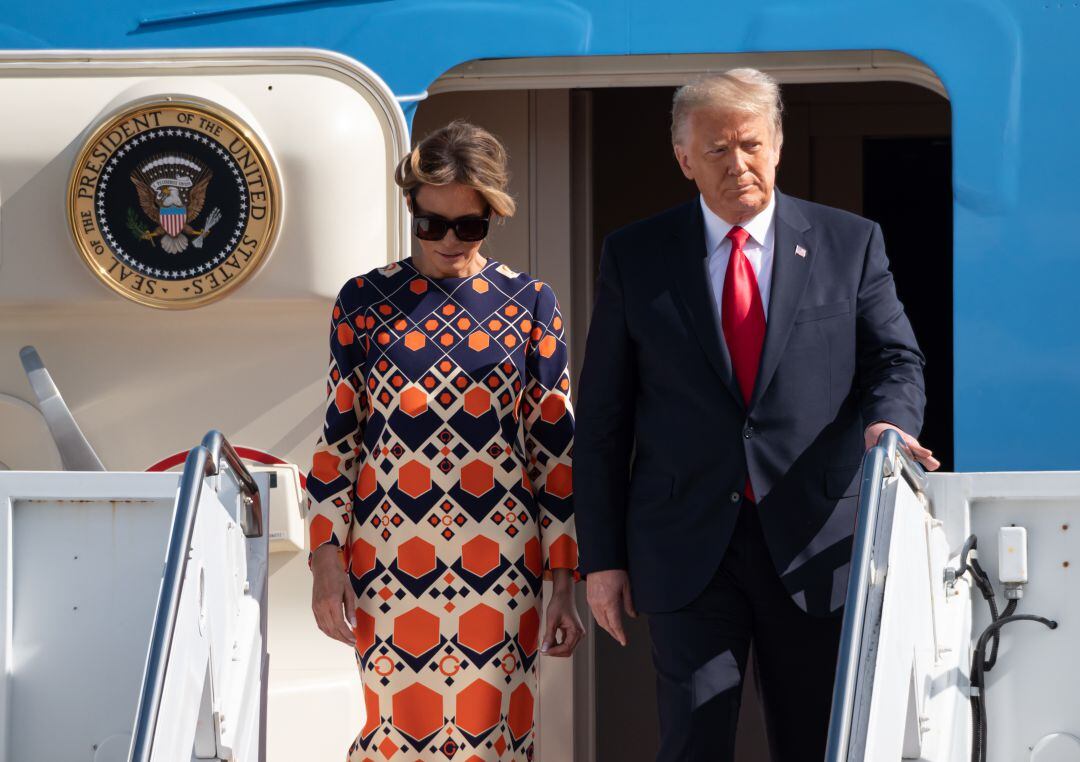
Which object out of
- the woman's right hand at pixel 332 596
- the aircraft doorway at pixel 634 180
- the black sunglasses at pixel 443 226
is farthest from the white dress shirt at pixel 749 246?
the aircraft doorway at pixel 634 180

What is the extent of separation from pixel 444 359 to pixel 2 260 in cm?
144

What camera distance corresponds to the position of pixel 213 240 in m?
3.78

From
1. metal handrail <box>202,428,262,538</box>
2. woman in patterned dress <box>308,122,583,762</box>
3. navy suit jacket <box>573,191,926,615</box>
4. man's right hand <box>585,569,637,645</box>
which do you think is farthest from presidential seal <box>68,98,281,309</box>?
man's right hand <box>585,569,637,645</box>

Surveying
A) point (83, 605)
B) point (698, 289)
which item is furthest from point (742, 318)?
point (83, 605)

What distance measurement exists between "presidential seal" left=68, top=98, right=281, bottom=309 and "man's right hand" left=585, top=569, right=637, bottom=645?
4.65 feet

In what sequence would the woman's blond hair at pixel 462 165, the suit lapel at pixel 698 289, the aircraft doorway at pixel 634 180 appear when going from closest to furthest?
the suit lapel at pixel 698 289, the woman's blond hair at pixel 462 165, the aircraft doorway at pixel 634 180

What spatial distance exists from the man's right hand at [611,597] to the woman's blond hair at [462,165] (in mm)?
671

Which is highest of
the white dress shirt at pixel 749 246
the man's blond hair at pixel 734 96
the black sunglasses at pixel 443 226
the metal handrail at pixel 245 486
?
the man's blond hair at pixel 734 96

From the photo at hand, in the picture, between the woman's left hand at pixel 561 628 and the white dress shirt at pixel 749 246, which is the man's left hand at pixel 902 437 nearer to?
the white dress shirt at pixel 749 246

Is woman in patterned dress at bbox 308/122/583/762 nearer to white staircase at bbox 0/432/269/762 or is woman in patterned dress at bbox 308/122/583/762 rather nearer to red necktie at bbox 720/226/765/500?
white staircase at bbox 0/432/269/762

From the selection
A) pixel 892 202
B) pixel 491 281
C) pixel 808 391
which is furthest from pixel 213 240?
pixel 892 202

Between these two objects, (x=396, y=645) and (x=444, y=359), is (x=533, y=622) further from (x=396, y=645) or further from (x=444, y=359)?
(x=444, y=359)

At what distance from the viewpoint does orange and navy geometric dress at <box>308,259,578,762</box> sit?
9.37ft

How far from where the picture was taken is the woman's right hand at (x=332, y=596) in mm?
2865
